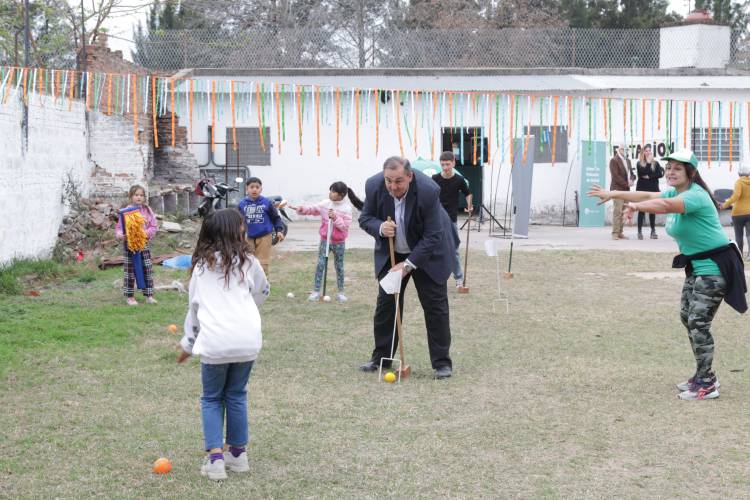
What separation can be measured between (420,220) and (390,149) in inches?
646

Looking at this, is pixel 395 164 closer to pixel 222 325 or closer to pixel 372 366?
pixel 372 366

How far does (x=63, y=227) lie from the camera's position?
15367 millimetres

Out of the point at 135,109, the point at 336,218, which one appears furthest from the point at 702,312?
the point at 135,109

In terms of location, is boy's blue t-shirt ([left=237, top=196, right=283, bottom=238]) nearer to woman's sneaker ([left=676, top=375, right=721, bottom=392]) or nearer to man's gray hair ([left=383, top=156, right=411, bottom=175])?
man's gray hair ([left=383, top=156, right=411, bottom=175])

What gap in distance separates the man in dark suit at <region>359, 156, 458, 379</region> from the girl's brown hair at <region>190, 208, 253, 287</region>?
85.3 inches

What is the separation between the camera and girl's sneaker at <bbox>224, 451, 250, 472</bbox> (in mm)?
5320

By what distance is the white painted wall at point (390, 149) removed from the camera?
923 inches

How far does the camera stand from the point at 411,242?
7562 mm

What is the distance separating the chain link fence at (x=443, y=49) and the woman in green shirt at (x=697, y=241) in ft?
60.3

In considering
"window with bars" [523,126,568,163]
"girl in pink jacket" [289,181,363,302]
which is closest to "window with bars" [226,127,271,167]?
"window with bars" [523,126,568,163]

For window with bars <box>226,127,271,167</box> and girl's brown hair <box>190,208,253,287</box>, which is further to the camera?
window with bars <box>226,127,271,167</box>

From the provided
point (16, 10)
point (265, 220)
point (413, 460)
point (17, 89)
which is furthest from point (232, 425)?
point (16, 10)

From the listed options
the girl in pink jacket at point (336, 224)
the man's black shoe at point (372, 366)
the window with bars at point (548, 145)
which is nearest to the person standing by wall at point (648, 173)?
the window with bars at point (548, 145)

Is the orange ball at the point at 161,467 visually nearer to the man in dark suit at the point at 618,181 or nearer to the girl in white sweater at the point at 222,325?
the girl in white sweater at the point at 222,325
